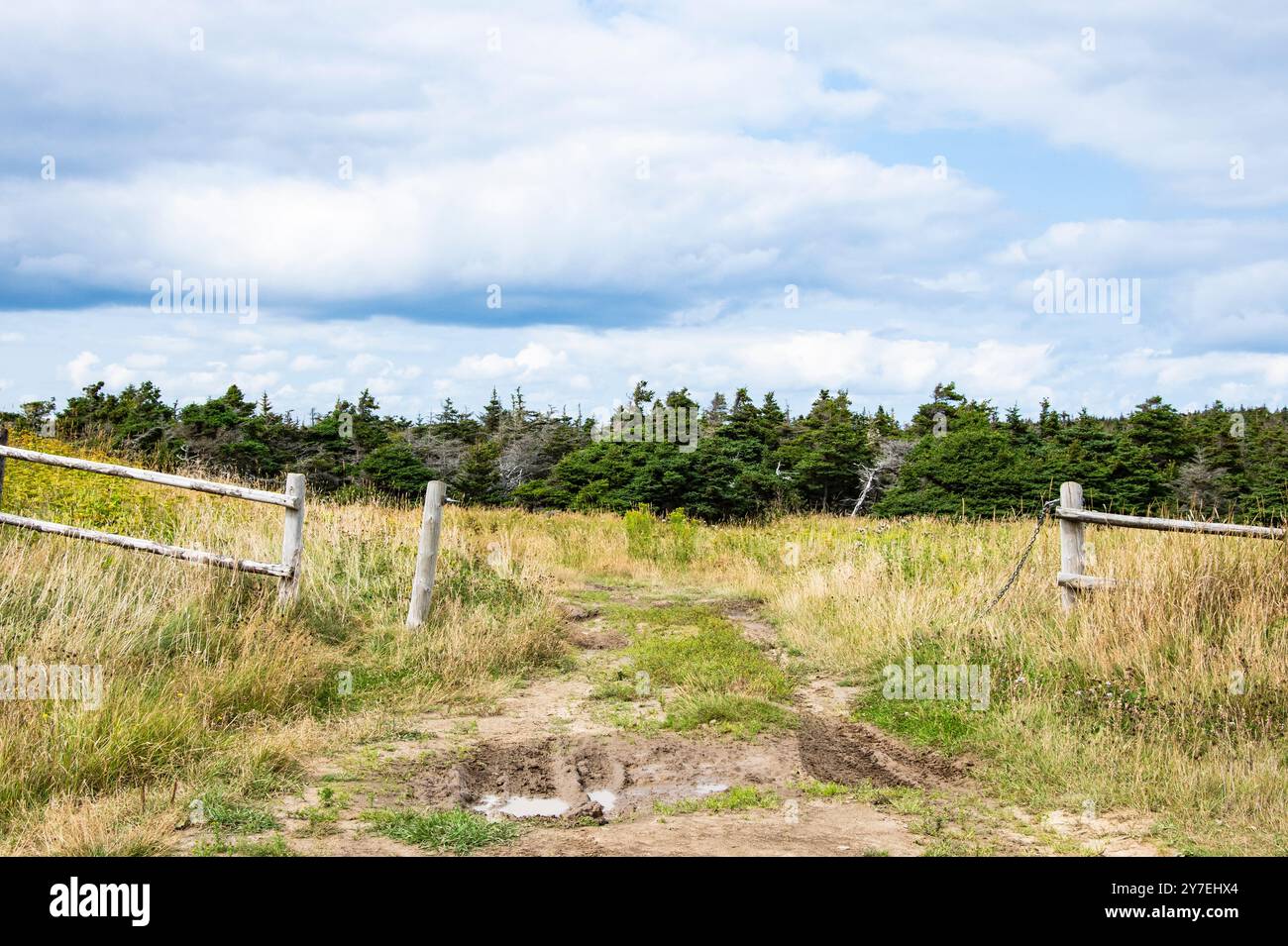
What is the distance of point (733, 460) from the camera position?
3067 centimetres

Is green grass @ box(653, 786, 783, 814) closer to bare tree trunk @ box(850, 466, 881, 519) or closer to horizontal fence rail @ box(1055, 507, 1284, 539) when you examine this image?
horizontal fence rail @ box(1055, 507, 1284, 539)

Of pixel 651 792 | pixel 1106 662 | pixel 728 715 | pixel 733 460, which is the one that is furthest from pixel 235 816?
pixel 733 460

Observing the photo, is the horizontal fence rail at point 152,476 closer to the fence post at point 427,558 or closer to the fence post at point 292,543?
the fence post at point 292,543

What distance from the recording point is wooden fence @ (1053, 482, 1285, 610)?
Result: 8023mm

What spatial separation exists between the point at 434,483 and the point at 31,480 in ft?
18.1

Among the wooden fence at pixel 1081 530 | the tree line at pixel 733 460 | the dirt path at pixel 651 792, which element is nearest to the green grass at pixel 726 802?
the dirt path at pixel 651 792

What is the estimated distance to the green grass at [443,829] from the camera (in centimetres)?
469

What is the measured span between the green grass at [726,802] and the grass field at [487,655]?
1.50 m

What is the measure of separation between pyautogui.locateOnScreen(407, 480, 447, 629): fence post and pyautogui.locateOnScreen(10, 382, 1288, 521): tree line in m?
19.9

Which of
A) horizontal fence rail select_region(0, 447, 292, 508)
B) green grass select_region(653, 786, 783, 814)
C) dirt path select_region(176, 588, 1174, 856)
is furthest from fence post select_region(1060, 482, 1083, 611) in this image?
horizontal fence rail select_region(0, 447, 292, 508)

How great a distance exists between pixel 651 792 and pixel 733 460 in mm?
25077

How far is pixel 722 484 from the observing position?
98.8 ft

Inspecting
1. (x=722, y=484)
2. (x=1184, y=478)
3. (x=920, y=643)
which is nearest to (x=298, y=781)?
(x=920, y=643)

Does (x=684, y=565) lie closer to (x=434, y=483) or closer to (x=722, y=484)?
(x=434, y=483)
